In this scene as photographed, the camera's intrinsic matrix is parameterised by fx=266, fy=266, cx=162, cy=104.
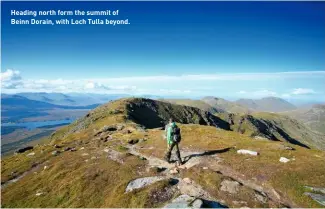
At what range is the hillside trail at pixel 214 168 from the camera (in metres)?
26.3

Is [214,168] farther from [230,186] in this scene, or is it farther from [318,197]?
[318,197]

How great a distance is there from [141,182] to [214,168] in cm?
991

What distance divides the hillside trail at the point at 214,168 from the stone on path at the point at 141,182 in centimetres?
196

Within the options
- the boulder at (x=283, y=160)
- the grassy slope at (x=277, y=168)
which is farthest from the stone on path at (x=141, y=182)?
the boulder at (x=283, y=160)

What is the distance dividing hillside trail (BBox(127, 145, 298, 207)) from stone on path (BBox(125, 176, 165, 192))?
1.96 meters

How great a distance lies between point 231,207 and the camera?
941 inches

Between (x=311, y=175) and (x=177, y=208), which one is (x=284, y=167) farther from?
(x=177, y=208)

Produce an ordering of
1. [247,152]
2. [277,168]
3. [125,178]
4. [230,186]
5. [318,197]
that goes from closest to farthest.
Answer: [318,197]
[230,186]
[277,168]
[125,178]
[247,152]

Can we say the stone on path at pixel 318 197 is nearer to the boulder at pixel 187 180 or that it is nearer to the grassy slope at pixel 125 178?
the grassy slope at pixel 125 178

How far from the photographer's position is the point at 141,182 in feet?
102

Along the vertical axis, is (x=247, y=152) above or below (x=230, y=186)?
above

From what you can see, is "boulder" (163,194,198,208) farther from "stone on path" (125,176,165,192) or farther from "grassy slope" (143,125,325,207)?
"stone on path" (125,176,165,192)

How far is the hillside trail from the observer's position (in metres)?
26.3

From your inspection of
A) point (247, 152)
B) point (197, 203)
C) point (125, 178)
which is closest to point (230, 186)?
point (197, 203)
